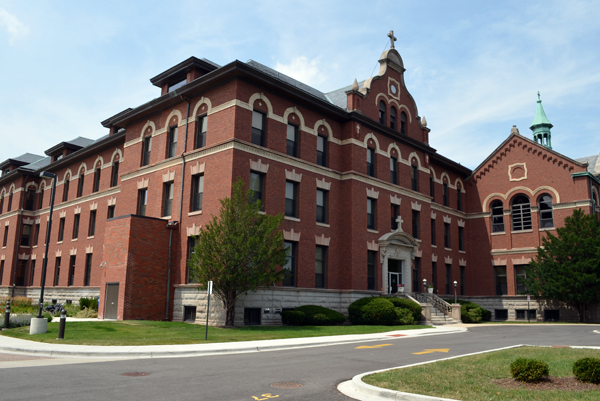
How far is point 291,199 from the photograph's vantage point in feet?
94.0

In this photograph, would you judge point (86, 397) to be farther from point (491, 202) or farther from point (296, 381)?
point (491, 202)

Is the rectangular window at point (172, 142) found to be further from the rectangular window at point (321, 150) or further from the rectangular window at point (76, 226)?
the rectangular window at point (76, 226)

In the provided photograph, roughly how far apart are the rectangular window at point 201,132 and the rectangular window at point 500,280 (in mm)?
29534

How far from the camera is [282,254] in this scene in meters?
23.9

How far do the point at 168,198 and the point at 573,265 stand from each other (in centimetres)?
2893

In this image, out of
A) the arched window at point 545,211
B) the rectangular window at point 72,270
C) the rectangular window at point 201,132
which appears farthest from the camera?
the arched window at point 545,211

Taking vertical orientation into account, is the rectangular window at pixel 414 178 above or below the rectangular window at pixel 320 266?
above

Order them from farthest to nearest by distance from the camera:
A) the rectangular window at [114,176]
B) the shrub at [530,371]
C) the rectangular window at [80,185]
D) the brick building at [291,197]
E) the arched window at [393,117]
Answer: the rectangular window at [80,185], the rectangular window at [114,176], the arched window at [393,117], the brick building at [291,197], the shrub at [530,371]

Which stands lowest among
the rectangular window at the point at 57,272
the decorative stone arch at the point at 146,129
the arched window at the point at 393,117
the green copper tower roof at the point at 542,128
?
the rectangular window at the point at 57,272

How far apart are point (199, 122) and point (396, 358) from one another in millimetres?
19232

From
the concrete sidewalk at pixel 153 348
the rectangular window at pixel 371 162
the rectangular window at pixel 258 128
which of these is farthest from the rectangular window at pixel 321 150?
the concrete sidewalk at pixel 153 348

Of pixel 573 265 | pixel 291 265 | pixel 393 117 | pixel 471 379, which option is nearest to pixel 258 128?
pixel 291 265

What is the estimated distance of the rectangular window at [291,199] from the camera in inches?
1119

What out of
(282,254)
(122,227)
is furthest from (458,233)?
(122,227)
